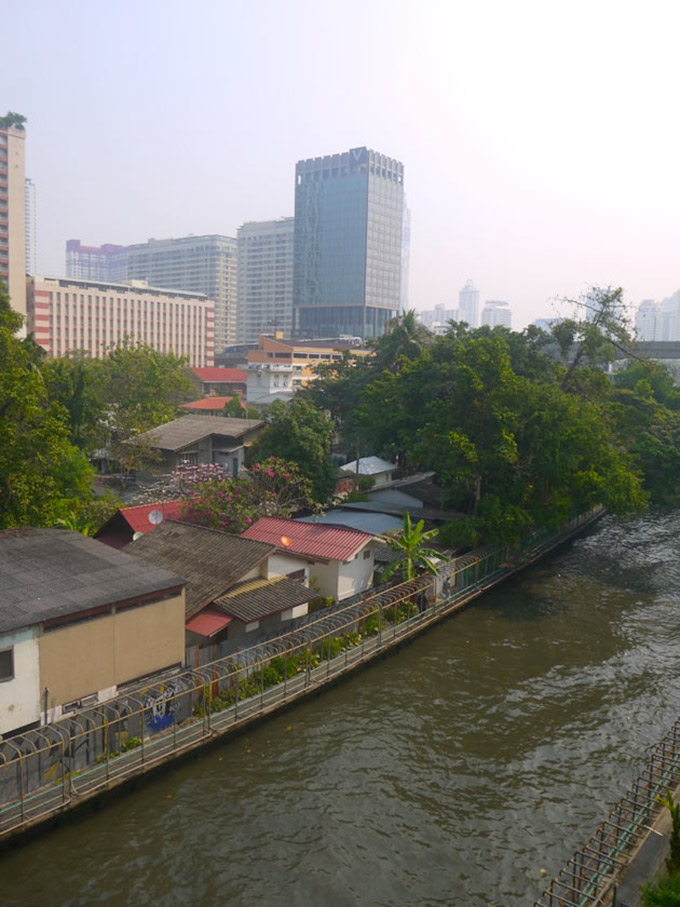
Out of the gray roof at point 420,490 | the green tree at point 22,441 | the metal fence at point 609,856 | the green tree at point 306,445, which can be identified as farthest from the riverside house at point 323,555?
the metal fence at point 609,856

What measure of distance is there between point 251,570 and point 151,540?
5.95 metres

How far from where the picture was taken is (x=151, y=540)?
30.7 metres

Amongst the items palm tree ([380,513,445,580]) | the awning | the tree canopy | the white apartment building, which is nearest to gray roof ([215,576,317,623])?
the awning

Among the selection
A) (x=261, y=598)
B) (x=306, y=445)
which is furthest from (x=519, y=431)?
(x=261, y=598)

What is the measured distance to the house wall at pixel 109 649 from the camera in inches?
774

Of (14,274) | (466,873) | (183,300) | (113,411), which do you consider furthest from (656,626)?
(183,300)

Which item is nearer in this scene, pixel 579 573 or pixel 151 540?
pixel 151 540

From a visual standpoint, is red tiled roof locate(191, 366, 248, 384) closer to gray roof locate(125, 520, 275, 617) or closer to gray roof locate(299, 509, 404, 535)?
gray roof locate(299, 509, 404, 535)

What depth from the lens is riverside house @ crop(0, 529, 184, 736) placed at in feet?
61.8

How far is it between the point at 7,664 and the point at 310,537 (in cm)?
1635

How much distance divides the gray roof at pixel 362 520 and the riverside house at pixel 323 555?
3.76 m

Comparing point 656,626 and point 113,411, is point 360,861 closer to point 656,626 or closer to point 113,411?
point 656,626

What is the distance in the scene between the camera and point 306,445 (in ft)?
147

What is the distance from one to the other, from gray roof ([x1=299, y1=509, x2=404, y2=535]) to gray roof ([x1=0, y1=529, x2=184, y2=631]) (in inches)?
594
